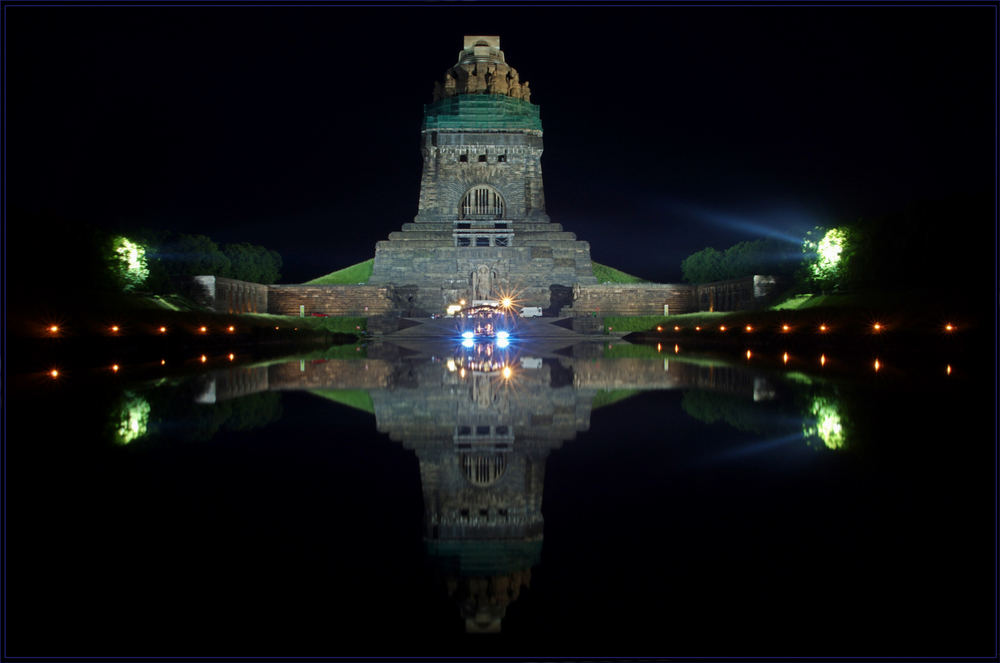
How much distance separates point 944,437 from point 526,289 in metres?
58.3

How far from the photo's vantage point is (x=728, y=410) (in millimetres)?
8422

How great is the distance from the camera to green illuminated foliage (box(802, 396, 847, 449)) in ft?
20.1

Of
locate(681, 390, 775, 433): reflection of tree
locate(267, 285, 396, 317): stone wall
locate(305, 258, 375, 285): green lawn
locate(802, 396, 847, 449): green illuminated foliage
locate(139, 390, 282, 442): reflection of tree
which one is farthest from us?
locate(305, 258, 375, 285): green lawn

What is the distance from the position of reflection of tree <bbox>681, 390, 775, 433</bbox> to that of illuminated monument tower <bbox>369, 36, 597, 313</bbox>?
2073 inches

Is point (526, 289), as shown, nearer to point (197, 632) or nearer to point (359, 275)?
point (359, 275)

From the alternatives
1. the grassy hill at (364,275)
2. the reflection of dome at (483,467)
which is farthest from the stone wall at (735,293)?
the reflection of dome at (483,467)

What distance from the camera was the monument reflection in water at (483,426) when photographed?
3184 millimetres

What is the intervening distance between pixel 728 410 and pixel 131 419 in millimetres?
6593

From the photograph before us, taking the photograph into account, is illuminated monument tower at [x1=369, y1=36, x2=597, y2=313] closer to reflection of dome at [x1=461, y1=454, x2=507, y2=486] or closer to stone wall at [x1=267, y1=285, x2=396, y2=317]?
stone wall at [x1=267, y1=285, x2=396, y2=317]

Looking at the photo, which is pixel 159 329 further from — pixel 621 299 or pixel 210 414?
pixel 621 299

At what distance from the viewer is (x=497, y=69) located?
75.1 m

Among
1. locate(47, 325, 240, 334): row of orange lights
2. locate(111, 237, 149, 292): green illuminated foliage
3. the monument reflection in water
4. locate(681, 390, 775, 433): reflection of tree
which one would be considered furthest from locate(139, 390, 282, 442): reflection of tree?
locate(111, 237, 149, 292): green illuminated foliage

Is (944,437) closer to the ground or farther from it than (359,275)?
closer to the ground

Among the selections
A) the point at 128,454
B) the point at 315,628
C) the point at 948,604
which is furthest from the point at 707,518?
the point at 128,454
